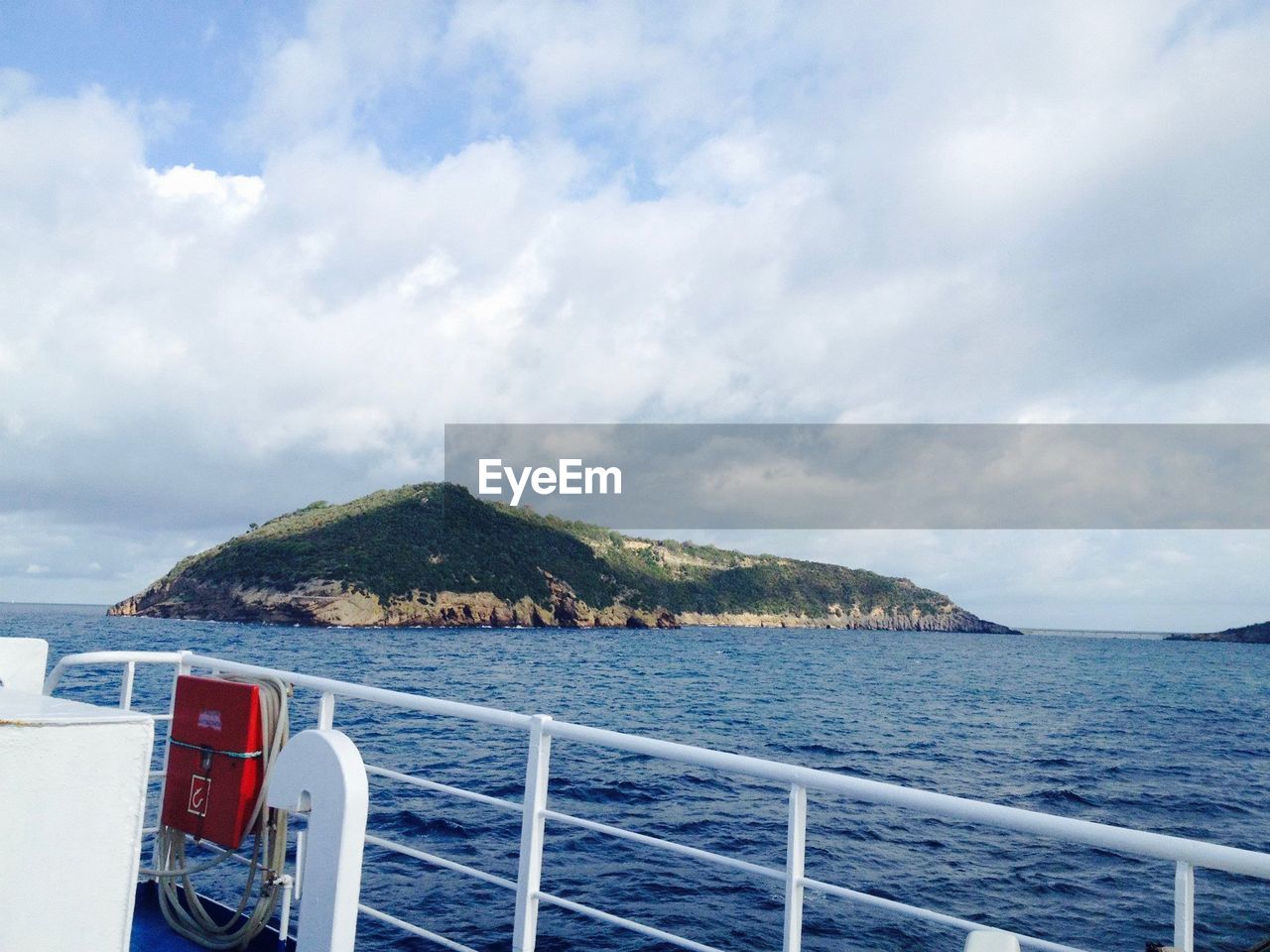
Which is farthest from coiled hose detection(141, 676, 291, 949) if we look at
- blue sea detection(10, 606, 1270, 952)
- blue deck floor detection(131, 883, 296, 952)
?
blue sea detection(10, 606, 1270, 952)

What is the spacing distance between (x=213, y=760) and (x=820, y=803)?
14.5m

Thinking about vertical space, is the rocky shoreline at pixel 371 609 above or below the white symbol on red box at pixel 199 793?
below

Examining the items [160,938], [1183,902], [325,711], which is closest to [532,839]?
[325,711]

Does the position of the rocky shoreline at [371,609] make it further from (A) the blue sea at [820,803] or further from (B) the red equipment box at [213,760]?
(B) the red equipment box at [213,760]

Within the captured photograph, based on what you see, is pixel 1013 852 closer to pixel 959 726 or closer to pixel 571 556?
pixel 959 726

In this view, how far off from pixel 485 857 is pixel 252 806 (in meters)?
9.46

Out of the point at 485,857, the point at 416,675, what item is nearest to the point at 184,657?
the point at 485,857

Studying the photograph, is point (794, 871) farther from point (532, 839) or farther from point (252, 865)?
point (252, 865)

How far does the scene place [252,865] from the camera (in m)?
3.42

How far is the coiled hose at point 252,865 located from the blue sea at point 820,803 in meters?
5.86

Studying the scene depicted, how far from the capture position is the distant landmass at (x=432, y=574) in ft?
299

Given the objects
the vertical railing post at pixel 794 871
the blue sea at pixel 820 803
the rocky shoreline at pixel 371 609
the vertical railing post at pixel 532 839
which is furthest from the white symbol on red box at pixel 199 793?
the rocky shoreline at pixel 371 609

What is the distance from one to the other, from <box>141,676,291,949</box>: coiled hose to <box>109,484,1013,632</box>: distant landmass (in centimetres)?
8805

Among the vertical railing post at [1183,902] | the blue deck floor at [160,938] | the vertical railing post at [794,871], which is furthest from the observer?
the blue deck floor at [160,938]
